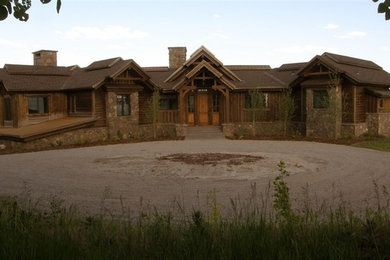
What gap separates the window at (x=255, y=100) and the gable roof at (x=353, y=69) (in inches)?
126

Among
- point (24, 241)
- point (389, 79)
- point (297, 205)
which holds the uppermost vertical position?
point (389, 79)

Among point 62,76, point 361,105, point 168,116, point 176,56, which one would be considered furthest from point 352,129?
point 62,76

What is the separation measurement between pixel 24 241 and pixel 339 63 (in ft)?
85.6

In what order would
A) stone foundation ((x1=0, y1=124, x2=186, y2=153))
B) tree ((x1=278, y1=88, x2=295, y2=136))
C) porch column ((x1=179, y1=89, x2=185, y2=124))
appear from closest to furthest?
stone foundation ((x1=0, y1=124, x2=186, y2=153)) → tree ((x1=278, y1=88, x2=295, y2=136)) → porch column ((x1=179, y1=89, x2=185, y2=124))

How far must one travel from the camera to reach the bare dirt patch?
54.2 ft

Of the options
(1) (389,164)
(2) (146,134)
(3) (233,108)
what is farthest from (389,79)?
(2) (146,134)

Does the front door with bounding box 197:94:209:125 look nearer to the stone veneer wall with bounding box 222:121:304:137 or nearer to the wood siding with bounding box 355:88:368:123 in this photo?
the stone veneer wall with bounding box 222:121:304:137

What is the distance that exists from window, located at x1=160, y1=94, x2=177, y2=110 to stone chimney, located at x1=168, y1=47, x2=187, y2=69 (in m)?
4.55

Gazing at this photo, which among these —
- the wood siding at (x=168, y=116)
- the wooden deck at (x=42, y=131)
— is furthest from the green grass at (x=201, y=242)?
the wood siding at (x=168, y=116)

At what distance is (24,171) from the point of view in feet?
49.0

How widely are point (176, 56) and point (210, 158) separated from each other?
19.2 metres

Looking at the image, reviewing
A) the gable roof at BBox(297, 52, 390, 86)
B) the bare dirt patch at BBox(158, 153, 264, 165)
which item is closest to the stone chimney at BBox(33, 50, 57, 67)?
the bare dirt patch at BBox(158, 153, 264, 165)

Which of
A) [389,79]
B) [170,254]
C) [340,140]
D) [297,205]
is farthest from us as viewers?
[389,79]

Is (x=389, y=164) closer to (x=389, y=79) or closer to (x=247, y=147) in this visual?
(x=247, y=147)
